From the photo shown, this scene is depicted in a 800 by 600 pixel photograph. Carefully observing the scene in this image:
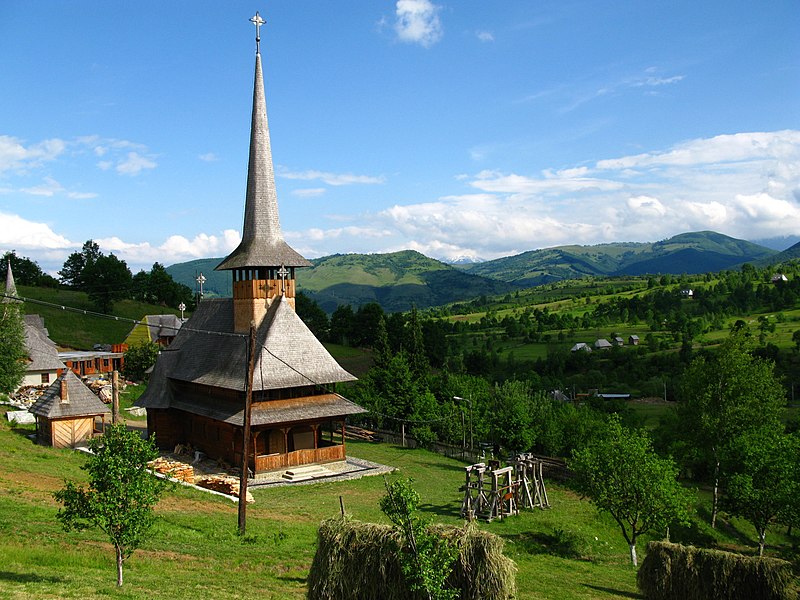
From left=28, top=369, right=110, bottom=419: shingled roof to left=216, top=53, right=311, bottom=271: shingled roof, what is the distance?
34.2 ft

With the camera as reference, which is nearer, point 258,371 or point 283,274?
point 258,371

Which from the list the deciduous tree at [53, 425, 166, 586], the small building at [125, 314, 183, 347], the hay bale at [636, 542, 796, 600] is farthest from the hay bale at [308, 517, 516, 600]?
the small building at [125, 314, 183, 347]

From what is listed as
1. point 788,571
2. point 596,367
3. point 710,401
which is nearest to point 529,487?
point 710,401

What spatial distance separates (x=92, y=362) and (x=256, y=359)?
1796 inches

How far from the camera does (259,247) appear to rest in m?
37.0

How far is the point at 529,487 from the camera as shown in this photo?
30.7 m

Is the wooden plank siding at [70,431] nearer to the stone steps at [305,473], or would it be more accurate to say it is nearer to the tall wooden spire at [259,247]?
the tall wooden spire at [259,247]

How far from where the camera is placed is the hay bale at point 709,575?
16.8 meters

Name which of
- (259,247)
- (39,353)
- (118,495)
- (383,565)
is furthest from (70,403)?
(39,353)

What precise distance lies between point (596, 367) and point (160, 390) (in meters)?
81.8

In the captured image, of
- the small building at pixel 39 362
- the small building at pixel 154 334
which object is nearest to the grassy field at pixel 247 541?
the small building at pixel 39 362

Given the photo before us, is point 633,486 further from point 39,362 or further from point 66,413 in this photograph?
point 39,362

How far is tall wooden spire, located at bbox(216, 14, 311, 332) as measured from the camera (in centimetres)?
3634

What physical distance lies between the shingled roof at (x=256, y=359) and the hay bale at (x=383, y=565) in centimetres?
1920
